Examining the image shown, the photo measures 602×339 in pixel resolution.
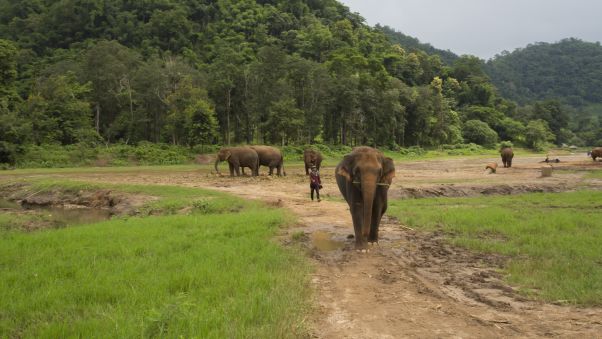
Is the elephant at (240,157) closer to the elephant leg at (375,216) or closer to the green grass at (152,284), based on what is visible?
the green grass at (152,284)

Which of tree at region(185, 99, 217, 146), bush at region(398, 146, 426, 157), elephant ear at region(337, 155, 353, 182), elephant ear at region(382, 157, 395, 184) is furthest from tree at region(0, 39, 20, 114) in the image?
bush at region(398, 146, 426, 157)

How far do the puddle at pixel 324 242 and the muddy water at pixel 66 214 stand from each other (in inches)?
420

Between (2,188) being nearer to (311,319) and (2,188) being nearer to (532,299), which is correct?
(311,319)

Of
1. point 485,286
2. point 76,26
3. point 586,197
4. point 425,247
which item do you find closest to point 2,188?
point 425,247

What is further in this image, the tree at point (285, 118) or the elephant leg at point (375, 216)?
the tree at point (285, 118)

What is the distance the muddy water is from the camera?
1727 cm

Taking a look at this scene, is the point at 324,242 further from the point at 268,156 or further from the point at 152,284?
the point at 268,156

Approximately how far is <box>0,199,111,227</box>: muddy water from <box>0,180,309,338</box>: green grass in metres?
5.74

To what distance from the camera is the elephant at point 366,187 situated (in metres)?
9.77

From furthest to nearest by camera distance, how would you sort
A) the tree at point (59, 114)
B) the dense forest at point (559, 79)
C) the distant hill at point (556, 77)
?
the distant hill at point (556, 77) < the dense forest at point (559, 79) < the tree at point (59, 114)

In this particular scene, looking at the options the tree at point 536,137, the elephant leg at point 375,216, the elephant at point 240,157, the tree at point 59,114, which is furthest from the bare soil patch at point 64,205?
the tree at point 536,137

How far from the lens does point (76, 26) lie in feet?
326

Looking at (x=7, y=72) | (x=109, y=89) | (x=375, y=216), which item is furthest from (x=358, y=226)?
(x=7, y=72)

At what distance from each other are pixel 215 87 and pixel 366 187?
4549 centimetres
